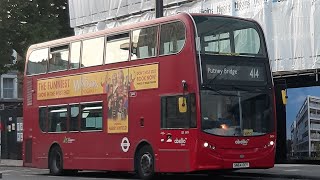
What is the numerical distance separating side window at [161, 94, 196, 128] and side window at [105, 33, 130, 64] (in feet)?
7.26

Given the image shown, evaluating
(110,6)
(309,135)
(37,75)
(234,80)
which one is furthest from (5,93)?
(234,80)

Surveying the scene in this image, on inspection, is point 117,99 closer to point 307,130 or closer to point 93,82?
point 93,82

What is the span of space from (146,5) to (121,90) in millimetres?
8925

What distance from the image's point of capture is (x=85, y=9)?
29.5 metres

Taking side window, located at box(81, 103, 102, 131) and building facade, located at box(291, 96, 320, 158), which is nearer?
side window, located at box(81, 103, 102, 131)

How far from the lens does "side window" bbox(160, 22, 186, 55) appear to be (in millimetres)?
15727

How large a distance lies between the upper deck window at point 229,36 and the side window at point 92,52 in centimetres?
409

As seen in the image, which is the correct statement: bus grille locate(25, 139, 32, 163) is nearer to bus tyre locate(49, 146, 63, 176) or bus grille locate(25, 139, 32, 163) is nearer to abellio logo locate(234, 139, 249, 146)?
bus tyre locate(49, 146, 63, 176)

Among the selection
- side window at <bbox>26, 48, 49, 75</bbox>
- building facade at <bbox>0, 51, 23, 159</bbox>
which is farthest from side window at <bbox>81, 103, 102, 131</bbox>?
building facade at <bbox>0, 51, 23, 159</bbox>

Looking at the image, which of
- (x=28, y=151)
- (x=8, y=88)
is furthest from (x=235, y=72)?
(x=8, y=88)

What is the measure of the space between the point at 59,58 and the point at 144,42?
4.50 meters

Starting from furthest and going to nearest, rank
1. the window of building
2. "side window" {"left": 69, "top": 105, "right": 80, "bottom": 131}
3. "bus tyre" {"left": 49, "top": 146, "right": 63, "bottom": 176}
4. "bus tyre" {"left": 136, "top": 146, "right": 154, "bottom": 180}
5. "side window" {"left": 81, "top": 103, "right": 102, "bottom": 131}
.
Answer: the window of building → "bus tyre" {"left": 49, "top": 146, "right": 63, "bottom": 176} → "side window" {"left": 69, "top": 105, "right": 80, "bottom": 131} → "side window" {"left": 81, "top": 103, "right": 102, "bottom": 131} → "bus tyre" {"left": 136, "top": 146, "right": 154, "bottom": 180}

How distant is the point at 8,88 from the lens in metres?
54.3

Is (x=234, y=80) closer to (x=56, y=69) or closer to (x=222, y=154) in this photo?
(x=222, y=154)
